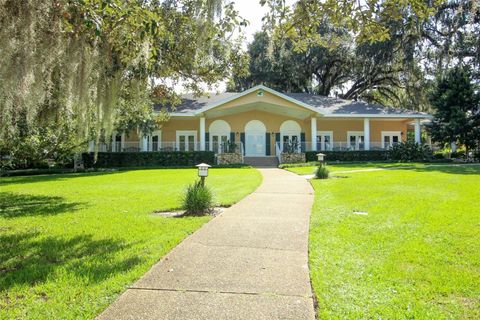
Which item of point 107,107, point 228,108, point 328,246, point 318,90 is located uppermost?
point 318,90

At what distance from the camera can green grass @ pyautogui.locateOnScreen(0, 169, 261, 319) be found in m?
2.99

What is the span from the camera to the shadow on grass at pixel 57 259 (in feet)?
11.5

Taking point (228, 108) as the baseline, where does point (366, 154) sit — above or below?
below

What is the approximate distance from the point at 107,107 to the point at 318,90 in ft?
110

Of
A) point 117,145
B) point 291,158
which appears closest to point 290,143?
point 291,158

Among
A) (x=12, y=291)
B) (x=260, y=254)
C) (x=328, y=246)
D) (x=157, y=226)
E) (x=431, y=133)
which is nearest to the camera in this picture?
(x=12, y=291)

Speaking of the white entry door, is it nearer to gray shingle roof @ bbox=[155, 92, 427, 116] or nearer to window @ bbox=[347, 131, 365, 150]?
gray shingle roof @ bbox=[155, 92, 427, 116]

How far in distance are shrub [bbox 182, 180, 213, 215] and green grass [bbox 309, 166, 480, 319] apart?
6.48ft

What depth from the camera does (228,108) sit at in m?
24.1

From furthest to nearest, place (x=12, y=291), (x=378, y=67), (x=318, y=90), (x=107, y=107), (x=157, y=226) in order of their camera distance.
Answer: (x=318, y=90) → (x=378, y=67) → (x=107, y=107) → (x=157, y=226) → (x=12, y=291)

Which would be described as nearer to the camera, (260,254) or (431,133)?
(260,254)

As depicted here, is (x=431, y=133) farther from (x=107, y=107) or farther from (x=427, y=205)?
(x=107, y=107)

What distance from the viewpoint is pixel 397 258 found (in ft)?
13.2

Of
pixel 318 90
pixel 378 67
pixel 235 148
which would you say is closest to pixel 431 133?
pixel 378 67
